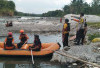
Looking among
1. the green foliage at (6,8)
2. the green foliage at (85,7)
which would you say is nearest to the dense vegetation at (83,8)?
the green foliage at (85,7)

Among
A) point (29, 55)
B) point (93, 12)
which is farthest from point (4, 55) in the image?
point (93, 12)

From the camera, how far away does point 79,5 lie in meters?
86.7

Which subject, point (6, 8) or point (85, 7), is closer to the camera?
point (85, 7)

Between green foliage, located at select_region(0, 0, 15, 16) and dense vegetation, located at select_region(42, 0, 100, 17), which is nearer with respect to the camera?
dense vegetation, located at select_region(42, 0, 100, 17)

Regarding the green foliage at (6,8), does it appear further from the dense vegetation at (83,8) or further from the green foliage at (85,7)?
the green foliage at (85,7)

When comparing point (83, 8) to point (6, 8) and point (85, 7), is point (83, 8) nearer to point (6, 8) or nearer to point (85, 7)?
point (85, 7)

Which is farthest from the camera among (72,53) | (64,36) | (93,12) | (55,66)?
(93,12)

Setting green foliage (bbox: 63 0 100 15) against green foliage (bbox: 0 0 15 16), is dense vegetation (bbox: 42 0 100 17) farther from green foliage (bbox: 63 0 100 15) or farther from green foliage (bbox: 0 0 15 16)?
green foliage (bbox: 0 0 15 16)

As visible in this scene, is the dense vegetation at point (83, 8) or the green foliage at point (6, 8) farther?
the green foliage at point (6, 8)

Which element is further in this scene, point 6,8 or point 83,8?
point 6,8

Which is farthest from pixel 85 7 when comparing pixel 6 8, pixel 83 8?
pixel 6 8

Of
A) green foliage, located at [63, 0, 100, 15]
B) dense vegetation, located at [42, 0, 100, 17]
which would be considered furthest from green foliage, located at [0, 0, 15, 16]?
green foliage, located at [63, 0, 100, 15]

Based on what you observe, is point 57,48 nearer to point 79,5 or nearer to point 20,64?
point 20,64

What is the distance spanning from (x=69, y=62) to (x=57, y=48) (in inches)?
79.3
